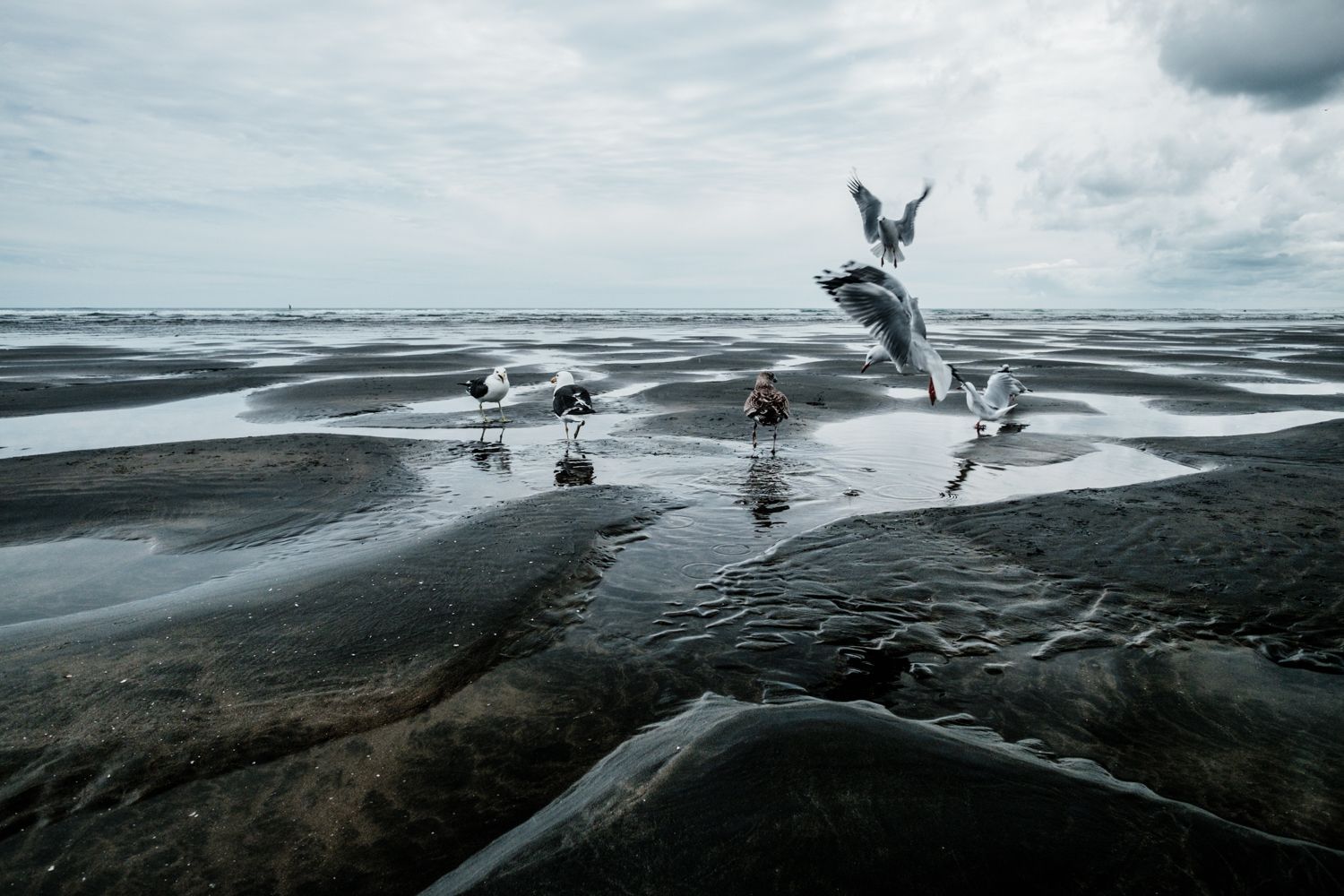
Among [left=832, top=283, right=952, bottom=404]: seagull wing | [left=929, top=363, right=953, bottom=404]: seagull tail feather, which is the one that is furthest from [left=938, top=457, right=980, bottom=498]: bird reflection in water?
[left=832, top=283, right=952, bottom=404]: seagull wing

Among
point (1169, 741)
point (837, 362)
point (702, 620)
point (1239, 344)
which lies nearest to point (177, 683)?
point (702, 620)

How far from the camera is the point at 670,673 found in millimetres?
4031

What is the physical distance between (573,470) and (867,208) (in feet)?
27.9

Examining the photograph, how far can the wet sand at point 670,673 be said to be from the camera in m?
2.49

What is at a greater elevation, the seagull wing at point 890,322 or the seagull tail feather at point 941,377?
the seagull wing at point 890,322

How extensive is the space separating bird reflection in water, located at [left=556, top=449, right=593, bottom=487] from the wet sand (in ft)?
0.32

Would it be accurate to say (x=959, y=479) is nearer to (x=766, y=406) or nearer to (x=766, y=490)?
(x=766, y=490)

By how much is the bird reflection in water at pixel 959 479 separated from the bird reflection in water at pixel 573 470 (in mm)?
4284

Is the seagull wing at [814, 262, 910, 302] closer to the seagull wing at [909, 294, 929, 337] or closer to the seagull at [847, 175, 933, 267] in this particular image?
the seagull wing at [909, 294, 929, 337]

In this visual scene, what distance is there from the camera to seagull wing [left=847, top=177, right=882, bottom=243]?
14.0 meters

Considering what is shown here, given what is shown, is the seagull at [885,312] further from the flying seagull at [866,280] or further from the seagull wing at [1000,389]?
the seagull wing at [1000,389]

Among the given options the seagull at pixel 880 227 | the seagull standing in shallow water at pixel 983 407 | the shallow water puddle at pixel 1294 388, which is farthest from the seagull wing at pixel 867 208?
the shallow water puddle at pixel 1294 388

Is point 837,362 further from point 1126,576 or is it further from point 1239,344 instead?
point 1239,344

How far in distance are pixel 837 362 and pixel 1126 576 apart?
20.2m
